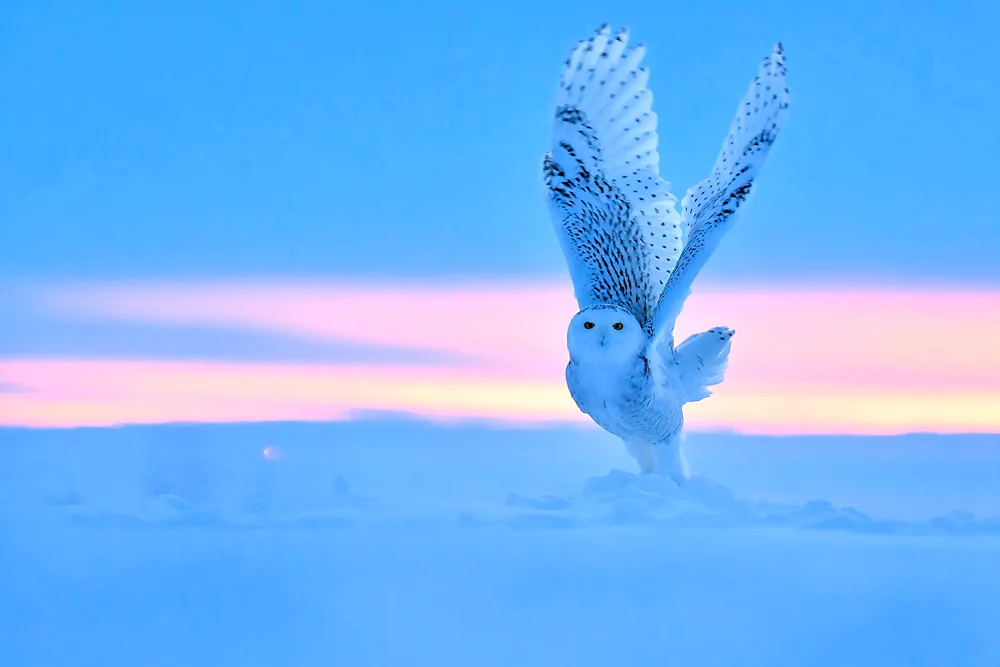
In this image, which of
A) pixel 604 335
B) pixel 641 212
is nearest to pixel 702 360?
pixel 641 212

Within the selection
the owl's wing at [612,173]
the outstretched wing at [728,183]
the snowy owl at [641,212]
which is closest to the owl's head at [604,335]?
the snowy owl at [641,212]

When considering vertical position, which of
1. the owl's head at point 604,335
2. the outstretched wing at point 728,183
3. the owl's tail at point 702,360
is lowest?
the owl's head at point 604,335

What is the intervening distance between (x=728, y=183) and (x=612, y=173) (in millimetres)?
670

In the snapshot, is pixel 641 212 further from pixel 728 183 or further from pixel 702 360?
pixel 702 360

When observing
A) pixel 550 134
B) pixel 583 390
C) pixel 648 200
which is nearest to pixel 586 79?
pixel 550 134

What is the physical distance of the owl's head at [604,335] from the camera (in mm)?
5316

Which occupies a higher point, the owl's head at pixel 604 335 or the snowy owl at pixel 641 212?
the snowy owl at pixel 641 212

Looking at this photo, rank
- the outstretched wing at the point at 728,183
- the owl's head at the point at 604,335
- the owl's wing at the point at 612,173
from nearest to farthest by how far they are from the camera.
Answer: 1. the owl's head at the point at 604,335
2. the outstretched wing at the point at 728,183
3. the owl's wing at the point at 612,173

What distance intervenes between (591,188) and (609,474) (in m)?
1.56

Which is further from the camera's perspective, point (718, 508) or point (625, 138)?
point (625, 138)

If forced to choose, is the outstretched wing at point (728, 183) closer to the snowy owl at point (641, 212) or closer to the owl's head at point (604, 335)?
the snowy owl at point (641, 212)

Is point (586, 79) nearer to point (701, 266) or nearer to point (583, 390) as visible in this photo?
point (701, 266)

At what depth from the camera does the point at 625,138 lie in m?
6.34

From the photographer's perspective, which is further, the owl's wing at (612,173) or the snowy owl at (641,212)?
the owl's wing at (612,173)
